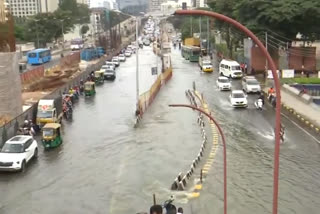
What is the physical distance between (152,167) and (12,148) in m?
6.70

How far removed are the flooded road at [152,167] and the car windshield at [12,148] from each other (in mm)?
1001

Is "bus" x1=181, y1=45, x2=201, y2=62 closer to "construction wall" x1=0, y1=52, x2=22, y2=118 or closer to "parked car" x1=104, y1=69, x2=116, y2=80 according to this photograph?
"parked car" x1=104, y1=69, x2=116, y2=80

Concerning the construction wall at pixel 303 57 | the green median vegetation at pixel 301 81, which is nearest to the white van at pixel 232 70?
the construction wall at pixel 303 57

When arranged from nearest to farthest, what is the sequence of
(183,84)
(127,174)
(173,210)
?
(173,210) → (127,174) → (183,84)

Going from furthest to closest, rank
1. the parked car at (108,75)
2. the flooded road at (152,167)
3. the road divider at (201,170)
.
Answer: the parked car at (108,75) < the road divider at (201,170) < the flooded road at (152,167)

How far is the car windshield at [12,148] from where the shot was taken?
24.5 metres

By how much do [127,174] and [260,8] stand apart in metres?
39.3

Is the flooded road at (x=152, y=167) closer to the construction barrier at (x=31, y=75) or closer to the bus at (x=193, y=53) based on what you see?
the construction barrier at (x=31, y=75)

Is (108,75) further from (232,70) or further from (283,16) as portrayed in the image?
(283,16)

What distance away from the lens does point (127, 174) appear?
2309 centimetres

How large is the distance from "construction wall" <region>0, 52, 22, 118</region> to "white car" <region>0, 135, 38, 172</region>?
25.5ft

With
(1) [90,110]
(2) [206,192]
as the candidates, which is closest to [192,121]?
(1) [90,110]

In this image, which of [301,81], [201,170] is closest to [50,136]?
[201,170]

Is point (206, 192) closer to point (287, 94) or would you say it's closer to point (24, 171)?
point (24, 171)
